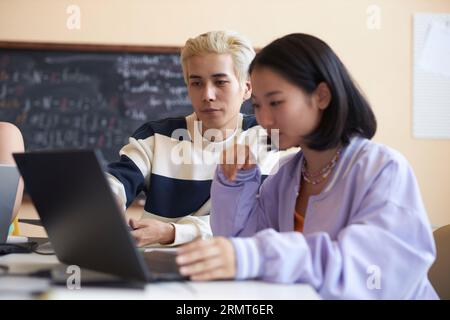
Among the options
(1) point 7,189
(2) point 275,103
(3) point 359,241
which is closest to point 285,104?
(2) point 275,103

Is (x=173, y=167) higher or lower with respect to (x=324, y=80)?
lower

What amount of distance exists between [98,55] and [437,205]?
2.17 m

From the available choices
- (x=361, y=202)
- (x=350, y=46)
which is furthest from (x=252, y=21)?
(x=361, y=202)

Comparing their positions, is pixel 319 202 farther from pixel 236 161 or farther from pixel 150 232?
pixel 150 232

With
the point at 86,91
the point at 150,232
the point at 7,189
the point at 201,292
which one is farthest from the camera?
the point at 86,91

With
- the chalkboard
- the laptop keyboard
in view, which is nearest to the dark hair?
the laptop keyboard

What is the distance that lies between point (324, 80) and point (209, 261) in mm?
494

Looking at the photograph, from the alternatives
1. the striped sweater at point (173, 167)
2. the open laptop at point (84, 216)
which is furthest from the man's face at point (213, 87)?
the open laptop at point (84, 216)

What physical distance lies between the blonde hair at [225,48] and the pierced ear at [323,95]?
0.66m

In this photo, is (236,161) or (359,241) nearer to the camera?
(359,241)

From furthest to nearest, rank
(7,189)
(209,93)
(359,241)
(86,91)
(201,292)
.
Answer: (86,91)
(209,93)
(7,189)
(359,241)
(201,292)

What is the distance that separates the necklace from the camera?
1142mm

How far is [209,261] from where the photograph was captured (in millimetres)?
783

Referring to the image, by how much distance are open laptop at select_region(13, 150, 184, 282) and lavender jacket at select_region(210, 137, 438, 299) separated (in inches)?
5.9
